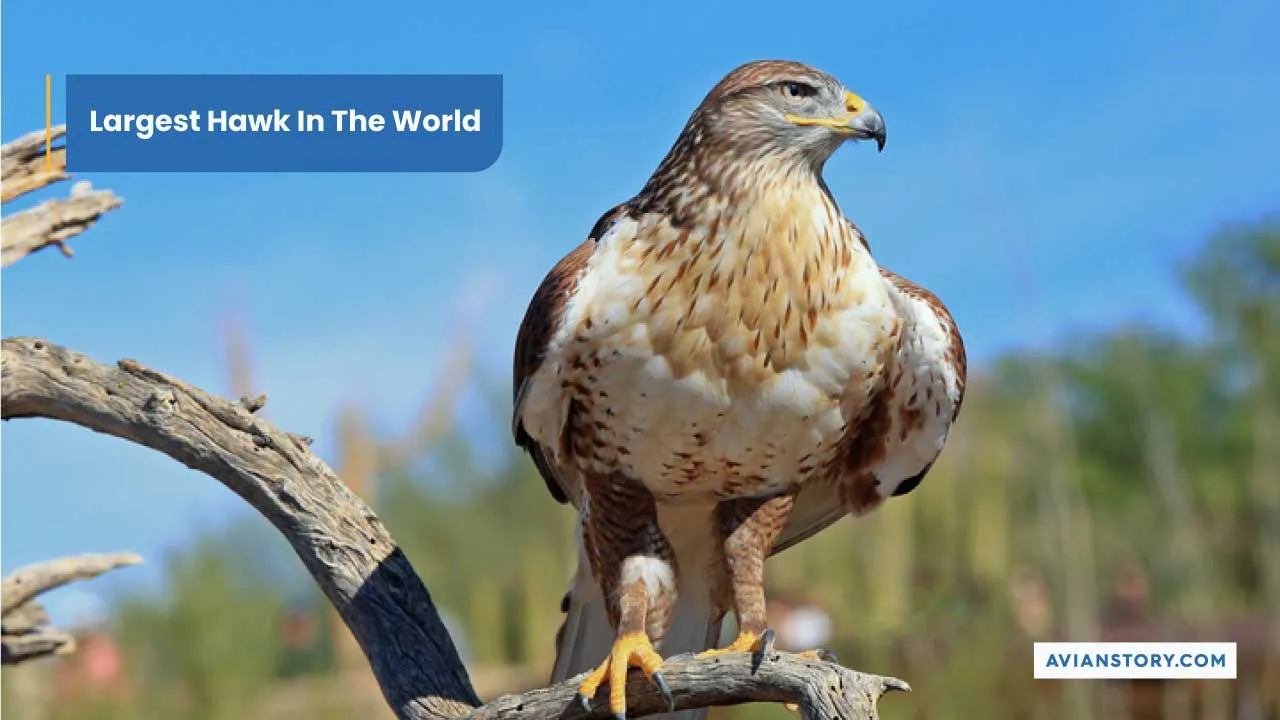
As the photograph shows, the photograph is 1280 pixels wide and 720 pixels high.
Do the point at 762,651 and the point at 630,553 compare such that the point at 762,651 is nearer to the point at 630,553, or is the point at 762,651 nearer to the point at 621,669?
the point at 621,669

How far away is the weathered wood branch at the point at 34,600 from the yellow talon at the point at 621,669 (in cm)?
172

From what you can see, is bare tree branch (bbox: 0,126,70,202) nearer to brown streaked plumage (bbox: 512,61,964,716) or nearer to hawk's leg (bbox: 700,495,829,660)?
brown streaked plumage (bbox: 512,61,964,716)

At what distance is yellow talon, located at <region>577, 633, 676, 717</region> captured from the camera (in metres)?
3.41

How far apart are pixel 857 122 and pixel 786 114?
0.18m

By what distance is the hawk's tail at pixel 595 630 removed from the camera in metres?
3.96

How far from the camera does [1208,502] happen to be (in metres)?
14.1

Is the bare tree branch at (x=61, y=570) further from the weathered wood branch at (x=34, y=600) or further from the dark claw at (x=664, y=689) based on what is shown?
the dark claw at (x=664, y=689)

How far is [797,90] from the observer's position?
362 centimetres

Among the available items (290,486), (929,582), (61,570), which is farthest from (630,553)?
(929,582)

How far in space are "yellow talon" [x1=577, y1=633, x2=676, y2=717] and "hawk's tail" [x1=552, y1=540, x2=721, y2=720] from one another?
17.5 inches

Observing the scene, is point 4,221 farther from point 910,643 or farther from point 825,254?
point 910,643

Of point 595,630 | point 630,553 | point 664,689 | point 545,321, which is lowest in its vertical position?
point 664,689

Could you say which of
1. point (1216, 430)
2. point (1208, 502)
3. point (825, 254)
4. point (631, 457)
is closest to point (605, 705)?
point (631, 457)

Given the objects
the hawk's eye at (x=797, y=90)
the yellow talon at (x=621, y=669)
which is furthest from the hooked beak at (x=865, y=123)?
the yellow talon at (x=621, y=669)
